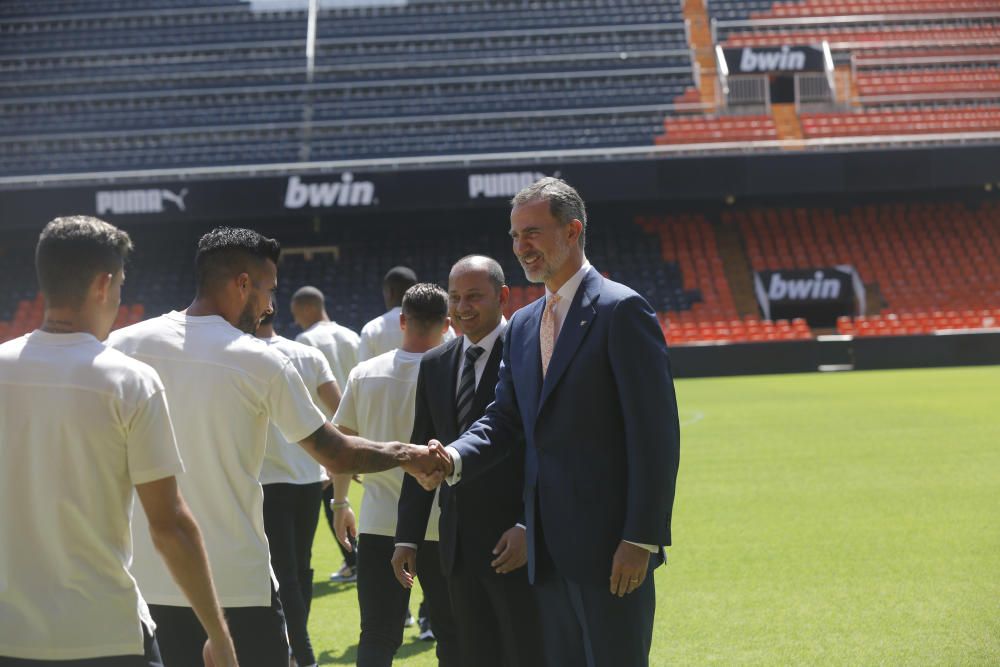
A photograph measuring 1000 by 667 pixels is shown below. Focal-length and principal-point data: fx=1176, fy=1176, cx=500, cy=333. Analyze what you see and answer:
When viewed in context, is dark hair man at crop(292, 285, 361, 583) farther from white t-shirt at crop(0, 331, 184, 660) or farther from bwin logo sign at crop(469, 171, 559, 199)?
bwin logo sign at crop(469, 171, 559, 199)

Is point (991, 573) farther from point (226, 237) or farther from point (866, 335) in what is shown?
point (866, 335)

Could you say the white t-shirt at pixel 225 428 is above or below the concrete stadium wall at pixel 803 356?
above

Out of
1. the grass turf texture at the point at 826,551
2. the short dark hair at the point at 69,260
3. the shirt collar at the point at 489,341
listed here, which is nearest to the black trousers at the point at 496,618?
the shirt collar at the point at 489,341

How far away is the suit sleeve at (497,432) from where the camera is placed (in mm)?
4262

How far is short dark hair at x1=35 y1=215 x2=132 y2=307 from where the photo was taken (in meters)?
3.07

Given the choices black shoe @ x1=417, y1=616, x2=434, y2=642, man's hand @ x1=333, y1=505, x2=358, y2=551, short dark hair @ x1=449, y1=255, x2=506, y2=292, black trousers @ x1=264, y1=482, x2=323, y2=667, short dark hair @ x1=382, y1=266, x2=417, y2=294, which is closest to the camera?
short dark hair @ x1=449, y1=255, x2=506, y2=292

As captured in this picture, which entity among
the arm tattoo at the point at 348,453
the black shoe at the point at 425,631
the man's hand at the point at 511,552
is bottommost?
the black shoe at the point at 425,631

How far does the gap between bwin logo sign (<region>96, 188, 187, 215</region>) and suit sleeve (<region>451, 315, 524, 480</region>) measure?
98.5 feet

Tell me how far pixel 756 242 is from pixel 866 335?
7.46 m

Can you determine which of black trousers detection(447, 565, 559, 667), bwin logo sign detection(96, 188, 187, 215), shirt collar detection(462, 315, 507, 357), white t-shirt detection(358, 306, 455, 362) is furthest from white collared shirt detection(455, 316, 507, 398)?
bwin logo sign detection(96, 188, 187, 215)

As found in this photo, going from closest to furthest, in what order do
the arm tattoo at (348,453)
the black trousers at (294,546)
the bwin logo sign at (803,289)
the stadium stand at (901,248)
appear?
the arm tattoo at (348,453) → the black trousers at (294,546) → the stadium stand at (901,248) → the bwin logo sign at (803,289)

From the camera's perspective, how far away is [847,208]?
37.7 metres

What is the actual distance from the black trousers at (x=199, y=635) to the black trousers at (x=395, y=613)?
1098mm

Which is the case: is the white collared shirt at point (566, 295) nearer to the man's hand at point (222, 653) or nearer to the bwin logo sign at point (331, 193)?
the man's hand at point (222, 653)
